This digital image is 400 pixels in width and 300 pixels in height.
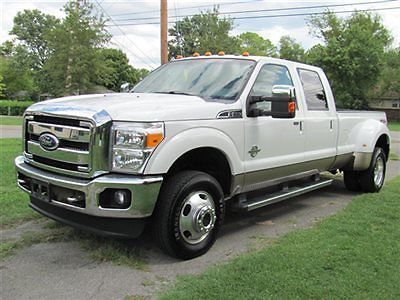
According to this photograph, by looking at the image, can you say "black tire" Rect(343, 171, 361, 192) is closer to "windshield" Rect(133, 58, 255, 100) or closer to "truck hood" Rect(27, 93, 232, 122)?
"windshield" Rect(133, 58, 255, 100)

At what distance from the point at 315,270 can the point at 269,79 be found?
2423 millimetres

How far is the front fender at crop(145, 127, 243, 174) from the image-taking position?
12.6 ft

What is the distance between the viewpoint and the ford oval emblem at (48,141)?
404 centimetres

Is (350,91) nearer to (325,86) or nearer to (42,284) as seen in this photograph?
(325,86)

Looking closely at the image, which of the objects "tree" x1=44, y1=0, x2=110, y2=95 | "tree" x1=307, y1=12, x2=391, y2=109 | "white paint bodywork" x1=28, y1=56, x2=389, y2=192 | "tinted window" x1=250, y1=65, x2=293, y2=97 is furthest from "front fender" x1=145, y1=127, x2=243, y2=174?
"tree" x1=307, y1=12, x2=391, y2=109

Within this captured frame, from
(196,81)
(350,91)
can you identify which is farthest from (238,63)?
(350,91)

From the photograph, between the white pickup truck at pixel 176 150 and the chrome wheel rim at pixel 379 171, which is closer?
the white pickup truck at pixel 176 150

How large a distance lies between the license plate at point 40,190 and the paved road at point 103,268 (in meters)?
0.59

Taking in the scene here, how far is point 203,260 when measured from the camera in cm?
Result: 426

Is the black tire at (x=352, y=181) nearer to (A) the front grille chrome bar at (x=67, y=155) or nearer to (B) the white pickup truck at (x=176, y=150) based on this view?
(B) the white pickup truck at (x=176, y=150)

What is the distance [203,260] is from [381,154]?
182 inches

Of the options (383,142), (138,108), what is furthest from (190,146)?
(383,142)

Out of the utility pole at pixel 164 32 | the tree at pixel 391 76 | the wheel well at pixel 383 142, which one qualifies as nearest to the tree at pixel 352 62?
the tree at pixel 391 76

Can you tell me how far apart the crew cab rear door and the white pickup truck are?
0.03 meters
